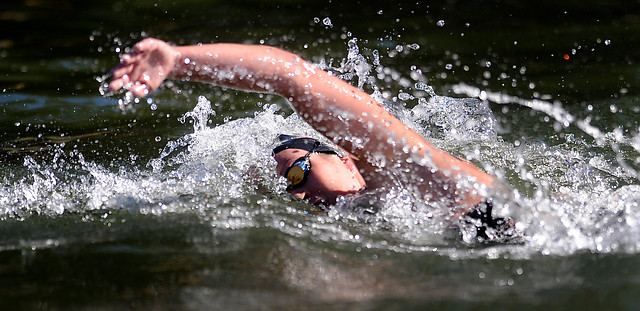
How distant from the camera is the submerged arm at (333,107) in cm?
286

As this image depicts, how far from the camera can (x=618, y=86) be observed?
16.0ft

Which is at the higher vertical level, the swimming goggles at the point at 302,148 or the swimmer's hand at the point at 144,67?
the swimmer's hand at the point at 144,67

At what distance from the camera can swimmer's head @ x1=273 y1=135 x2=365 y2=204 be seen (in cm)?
308

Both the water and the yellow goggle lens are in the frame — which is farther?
the yellow goggle lens

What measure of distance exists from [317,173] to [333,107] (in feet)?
0.95

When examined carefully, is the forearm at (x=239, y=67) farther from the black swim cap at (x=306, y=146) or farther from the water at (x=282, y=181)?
the water at (x=282, y=181)

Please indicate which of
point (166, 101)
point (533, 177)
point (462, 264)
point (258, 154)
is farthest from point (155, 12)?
point (462, 264)

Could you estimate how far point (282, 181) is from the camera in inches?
123

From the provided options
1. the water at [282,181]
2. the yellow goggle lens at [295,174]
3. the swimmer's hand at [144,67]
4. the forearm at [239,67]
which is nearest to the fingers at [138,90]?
the swimmer's hand at [144,67]

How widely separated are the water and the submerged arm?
0.13 m

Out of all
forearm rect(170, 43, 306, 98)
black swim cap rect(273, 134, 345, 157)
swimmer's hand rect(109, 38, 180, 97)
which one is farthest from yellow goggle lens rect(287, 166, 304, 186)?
swimmer's hand rect(109, 38, 180, 97)

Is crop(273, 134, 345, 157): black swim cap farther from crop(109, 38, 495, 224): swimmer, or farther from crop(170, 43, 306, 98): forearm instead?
crop(170, 43, 306, 98): forearm

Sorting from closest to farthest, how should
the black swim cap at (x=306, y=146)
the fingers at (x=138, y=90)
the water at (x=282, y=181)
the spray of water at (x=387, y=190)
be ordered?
the water at (x=282, y=181) < the fingers at (x=138, y=90) < the spray of water at (x=387, y=190) < the black swim cap at (x=306, y=146)

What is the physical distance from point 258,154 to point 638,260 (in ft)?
4.96
